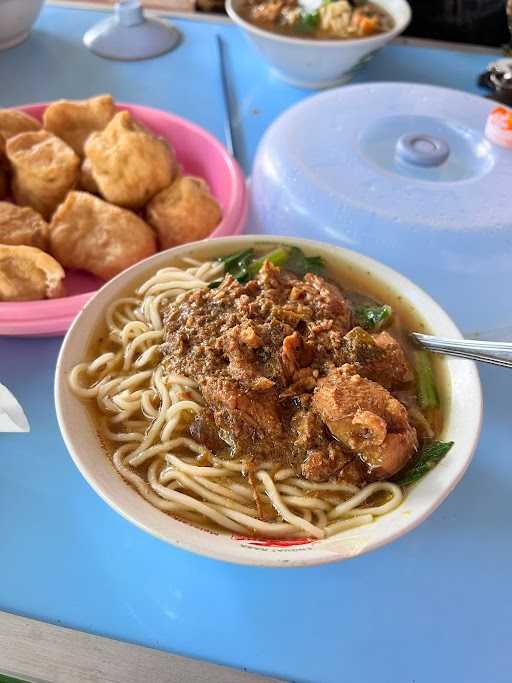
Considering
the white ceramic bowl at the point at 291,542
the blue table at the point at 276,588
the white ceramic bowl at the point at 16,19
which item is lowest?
the blue table at the point at 276,588

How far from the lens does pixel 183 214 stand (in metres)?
1.79

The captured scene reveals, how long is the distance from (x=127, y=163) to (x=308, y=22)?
118cm

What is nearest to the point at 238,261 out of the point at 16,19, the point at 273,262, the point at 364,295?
the point at 273,262

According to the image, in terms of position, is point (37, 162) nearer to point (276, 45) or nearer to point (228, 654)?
point (276, 45)

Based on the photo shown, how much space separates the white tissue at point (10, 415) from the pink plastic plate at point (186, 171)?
0.61 ft

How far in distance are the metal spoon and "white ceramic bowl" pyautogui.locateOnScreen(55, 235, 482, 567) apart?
2 cm

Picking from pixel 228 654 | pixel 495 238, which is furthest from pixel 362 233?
pixel 228 654

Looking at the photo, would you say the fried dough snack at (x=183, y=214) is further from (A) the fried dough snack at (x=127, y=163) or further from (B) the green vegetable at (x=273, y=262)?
(B) the green vegetable at (x=273, y=262)

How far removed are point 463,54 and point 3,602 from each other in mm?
2999

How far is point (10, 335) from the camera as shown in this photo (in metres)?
1.53

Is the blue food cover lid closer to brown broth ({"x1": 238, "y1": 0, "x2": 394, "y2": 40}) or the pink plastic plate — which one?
the pink plastic plate

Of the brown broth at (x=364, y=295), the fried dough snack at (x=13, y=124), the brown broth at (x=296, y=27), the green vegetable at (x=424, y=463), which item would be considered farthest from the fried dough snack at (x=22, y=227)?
the brown broth at (x=296, y=27)

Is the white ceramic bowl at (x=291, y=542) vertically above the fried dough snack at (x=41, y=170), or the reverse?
the fried dough snack at (x=41, y=170)

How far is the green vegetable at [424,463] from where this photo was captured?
1116 millimetres
